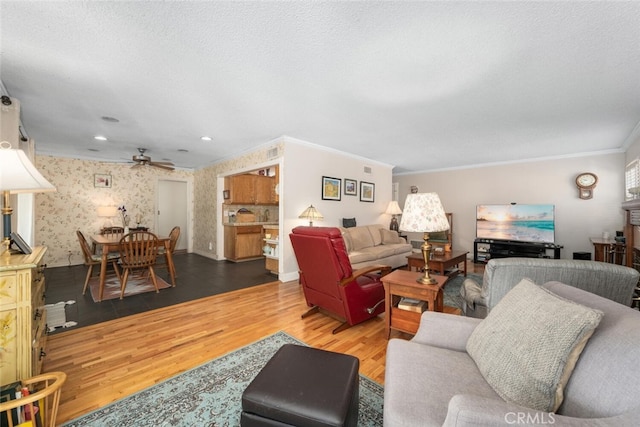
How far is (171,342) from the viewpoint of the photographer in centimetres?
226

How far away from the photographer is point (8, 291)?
4.46ft

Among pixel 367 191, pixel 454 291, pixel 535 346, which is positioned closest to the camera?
pixel 535 346

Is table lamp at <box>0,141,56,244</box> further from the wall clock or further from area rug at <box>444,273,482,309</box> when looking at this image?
the wall clock

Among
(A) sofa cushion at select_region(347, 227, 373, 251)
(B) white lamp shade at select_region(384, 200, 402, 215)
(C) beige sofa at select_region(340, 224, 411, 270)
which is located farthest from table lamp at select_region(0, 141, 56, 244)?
(B) white lamp shade at select_region(384, 200, 402, 215)

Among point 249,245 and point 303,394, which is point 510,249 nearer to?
point 249,245

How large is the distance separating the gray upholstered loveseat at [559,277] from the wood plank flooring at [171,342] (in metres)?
0.90

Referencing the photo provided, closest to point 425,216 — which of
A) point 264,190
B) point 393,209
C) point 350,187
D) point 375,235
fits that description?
point 375,235

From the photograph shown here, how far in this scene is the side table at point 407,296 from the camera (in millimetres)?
2049

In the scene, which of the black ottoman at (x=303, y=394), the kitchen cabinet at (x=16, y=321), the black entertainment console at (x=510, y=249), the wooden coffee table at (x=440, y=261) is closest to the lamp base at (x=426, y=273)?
the black ottoman at (x=303, y=394)

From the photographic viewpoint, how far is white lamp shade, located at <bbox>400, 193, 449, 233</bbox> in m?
2.01

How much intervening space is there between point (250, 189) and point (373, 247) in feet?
11.2

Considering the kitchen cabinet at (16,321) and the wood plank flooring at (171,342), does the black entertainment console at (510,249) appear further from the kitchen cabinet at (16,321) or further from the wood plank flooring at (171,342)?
the kitchen cabinet at (16,321)

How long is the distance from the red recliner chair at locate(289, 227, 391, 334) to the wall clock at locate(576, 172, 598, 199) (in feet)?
17.5

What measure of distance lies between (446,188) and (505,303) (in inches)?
254
